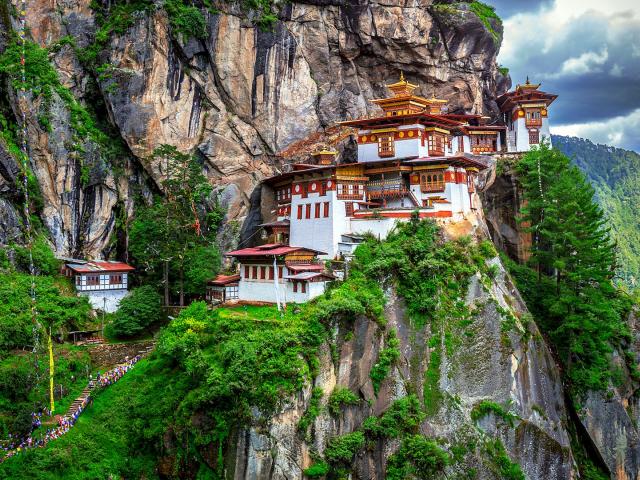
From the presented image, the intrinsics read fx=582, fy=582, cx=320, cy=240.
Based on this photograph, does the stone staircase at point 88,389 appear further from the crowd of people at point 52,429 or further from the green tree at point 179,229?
the green tree at point 179,229

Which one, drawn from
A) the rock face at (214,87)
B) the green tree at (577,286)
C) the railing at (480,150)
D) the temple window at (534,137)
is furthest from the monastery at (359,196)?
the temple window at (534,137)

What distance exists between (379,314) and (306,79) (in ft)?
78.5

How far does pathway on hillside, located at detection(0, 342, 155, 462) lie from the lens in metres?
26.2

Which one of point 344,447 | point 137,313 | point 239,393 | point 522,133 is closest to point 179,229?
point 137,313

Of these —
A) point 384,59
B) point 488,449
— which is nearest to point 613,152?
point 384,59

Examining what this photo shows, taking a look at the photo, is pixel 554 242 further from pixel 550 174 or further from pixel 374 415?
pixel 374 415

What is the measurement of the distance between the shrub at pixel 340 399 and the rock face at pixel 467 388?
33cm

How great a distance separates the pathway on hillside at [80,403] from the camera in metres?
26.2

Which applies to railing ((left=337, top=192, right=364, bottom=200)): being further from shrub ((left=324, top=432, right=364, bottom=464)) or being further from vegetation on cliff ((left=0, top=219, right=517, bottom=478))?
shrub ((left=324, top=432, right=364, bottom=464))

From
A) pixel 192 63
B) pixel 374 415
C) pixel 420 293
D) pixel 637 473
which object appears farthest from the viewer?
pixel 192 63

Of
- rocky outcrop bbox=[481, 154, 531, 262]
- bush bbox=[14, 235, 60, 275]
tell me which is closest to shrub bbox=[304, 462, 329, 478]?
bush bbox=[14, 235, 60, 275]

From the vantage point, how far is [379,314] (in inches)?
1233

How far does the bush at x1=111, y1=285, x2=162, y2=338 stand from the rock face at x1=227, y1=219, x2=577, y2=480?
509 inches

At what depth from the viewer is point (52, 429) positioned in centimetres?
2733
